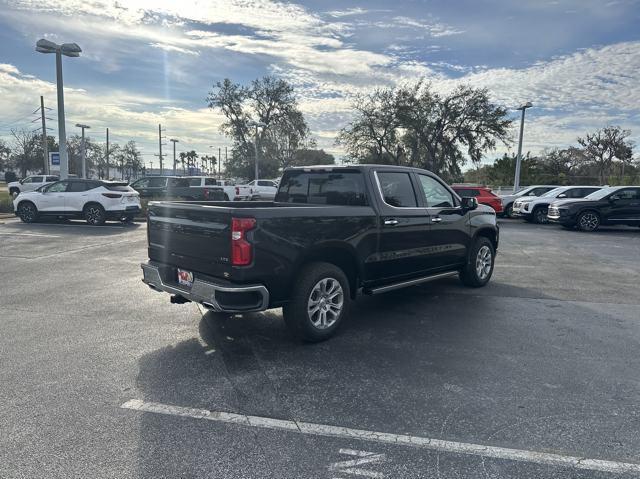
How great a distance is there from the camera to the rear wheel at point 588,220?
52.6ft

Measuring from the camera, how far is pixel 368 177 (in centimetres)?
529

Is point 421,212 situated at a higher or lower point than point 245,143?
lower

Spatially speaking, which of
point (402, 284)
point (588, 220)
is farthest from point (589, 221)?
point (402, 284)

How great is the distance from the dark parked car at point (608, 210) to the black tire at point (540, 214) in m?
2.74

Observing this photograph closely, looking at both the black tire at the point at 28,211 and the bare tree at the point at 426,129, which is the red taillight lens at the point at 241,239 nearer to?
the black tire at the point at 28,211

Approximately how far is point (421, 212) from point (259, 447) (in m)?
3.81

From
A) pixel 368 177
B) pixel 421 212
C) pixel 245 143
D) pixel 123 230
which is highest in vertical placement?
pixel 245 143

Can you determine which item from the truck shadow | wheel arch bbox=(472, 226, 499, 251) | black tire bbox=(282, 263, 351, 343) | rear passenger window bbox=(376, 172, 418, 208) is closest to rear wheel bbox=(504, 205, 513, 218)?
wheel arch bbox=(472, 226, 499, 251)

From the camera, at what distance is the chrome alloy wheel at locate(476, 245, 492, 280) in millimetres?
7173

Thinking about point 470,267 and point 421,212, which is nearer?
point 421,212

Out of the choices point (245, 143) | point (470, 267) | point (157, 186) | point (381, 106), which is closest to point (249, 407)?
point (470, 267)

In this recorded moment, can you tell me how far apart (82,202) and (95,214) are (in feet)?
1.95

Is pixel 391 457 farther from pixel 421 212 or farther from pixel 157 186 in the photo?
pixel 157 186

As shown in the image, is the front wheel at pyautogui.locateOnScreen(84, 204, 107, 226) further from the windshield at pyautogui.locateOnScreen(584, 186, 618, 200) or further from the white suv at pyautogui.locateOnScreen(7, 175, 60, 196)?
the white suv at pyautogui.locateOnScreen(7, 175, 60, 196)
